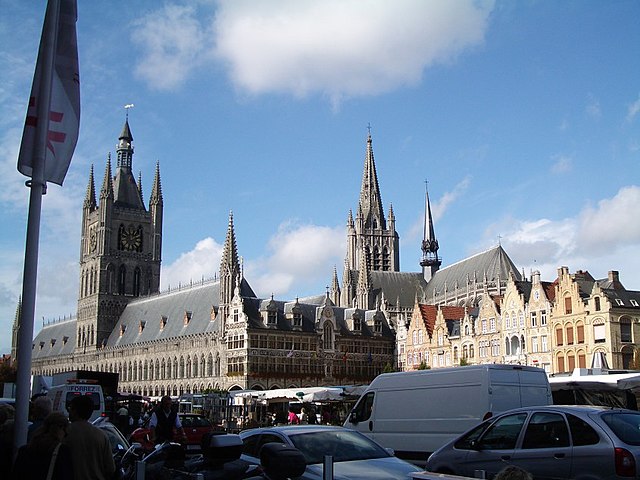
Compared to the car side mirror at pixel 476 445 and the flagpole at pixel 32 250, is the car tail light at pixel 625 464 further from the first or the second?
the flagpole at pixel 32 250

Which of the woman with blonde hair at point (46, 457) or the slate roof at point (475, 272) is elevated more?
the slate roof at point (475, 272)

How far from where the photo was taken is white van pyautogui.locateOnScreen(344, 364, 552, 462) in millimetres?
16875

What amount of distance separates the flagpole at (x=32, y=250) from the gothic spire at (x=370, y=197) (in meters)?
109

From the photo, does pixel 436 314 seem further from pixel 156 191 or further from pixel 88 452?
pixel 88 452

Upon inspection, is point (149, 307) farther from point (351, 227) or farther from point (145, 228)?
point (351, 227)

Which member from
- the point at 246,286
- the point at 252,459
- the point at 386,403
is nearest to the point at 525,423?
the point at 252,459

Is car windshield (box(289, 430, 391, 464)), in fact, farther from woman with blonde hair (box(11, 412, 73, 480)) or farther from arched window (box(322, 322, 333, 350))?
arched window (box(322, 322, 333, 350))

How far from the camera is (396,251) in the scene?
385 ft

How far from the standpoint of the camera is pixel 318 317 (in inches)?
3034

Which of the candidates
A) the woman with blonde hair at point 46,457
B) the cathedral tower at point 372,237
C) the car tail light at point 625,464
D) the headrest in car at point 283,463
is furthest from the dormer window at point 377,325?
the headrest in car at point 283,463

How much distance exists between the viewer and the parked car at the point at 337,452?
9.23m

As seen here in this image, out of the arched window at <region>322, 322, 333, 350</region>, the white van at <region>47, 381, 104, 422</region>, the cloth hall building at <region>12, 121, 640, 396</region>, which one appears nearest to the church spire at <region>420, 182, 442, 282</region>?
the cloth hall building at <region>12, 121, 640, 396</region>

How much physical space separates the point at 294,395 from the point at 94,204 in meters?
75.7

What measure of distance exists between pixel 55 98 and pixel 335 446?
17.6 ft
